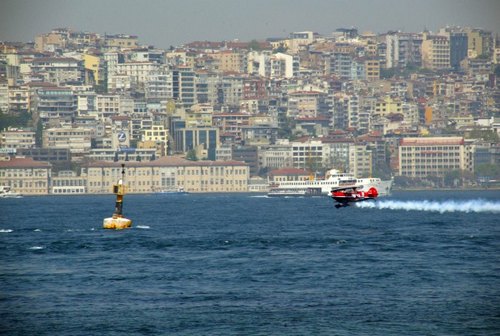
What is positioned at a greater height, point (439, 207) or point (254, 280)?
point (439, 207)

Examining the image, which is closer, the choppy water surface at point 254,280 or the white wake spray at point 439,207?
the choppy water surface at point 254,280

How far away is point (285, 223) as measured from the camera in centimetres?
10100

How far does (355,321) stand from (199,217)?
66938 mm

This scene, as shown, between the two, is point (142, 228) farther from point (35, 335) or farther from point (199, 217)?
point (35, 335)

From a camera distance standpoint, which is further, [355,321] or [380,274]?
[380,274]

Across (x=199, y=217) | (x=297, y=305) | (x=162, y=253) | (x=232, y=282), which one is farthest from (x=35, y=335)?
(x=199, y=217)

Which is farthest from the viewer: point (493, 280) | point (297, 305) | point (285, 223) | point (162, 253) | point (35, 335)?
point (285, 223)

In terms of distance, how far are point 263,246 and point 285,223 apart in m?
26.0

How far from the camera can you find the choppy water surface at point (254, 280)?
4797 centimetres

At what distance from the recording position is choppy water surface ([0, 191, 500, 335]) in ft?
157

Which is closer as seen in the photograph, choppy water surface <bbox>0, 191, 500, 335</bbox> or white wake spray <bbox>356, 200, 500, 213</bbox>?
choppy water surface <bbox>0, 191, 500, 335</bbox>

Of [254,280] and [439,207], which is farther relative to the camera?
[439,207]

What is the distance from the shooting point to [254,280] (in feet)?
192

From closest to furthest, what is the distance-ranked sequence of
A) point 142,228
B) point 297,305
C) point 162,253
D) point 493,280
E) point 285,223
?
point 297,305 → point 493,280 → point 162,253 → point 142,228 → point 285,223
